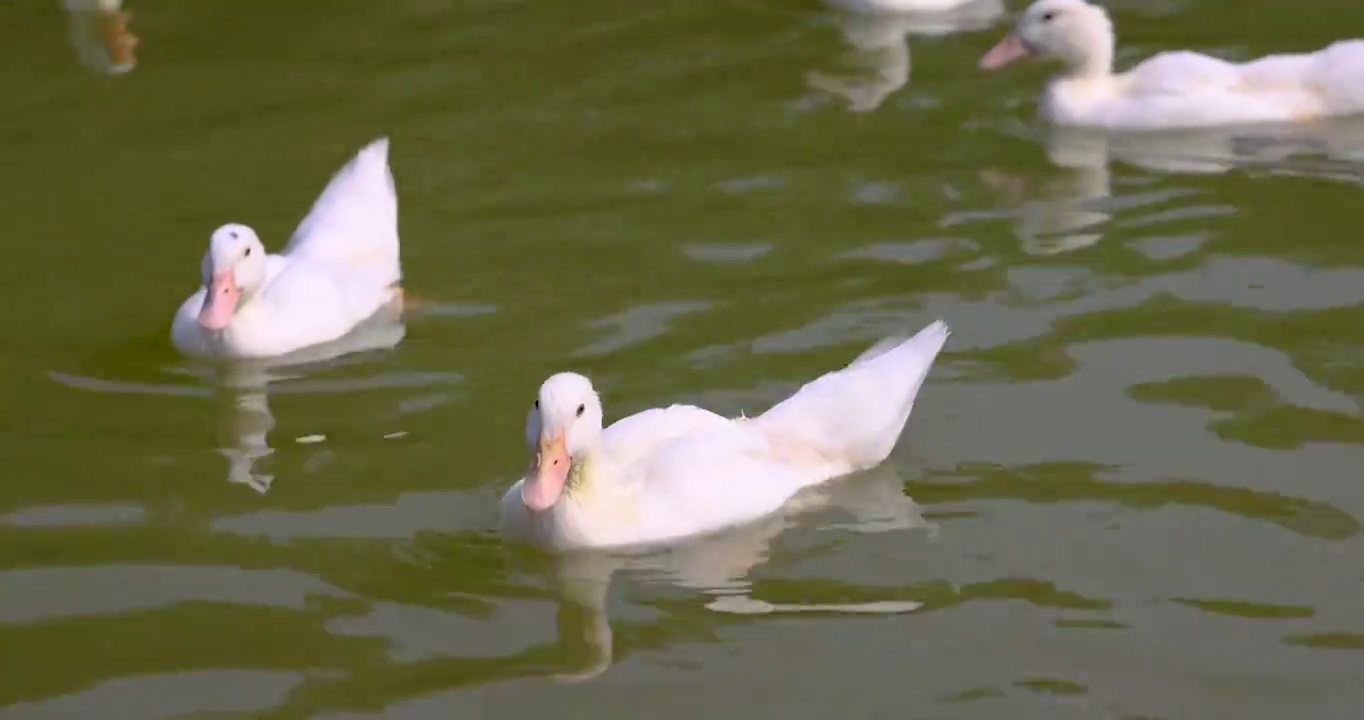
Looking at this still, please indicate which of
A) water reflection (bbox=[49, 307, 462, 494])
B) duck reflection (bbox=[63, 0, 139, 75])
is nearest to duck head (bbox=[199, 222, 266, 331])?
water reflection (bbox=[49, 307, 462, 494])

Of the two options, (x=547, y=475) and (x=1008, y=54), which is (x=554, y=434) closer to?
(x=547, y=475)

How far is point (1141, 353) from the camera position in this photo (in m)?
7.30

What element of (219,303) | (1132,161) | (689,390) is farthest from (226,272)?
(1132,161)

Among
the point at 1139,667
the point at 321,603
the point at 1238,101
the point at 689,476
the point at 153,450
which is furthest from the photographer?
the point at 1238,101

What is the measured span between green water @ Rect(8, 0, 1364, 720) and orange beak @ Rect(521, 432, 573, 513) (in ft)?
0.87

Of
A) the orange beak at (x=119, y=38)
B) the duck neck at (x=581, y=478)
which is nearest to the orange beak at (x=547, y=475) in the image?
the duck neck at (x=581, y=478)

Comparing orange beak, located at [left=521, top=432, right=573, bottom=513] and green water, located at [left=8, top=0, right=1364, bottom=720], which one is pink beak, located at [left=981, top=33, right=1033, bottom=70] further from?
orange beak, located at [left=521, top=432, right=573, bottom=513]

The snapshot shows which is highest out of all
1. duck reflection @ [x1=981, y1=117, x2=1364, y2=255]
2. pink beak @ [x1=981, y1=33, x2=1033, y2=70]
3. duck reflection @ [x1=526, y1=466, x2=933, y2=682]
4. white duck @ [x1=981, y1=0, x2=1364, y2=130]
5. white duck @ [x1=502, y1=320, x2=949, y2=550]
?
pink beak @ [x1=981, y1=33, x2=1033, y2=70]

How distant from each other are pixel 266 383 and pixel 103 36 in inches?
206

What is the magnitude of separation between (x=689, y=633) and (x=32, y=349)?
10.7ft

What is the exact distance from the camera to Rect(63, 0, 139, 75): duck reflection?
11.6 meters

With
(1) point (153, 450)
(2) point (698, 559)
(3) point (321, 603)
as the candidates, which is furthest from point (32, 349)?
(2) point (698, 559)

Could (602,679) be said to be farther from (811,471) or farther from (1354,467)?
(1354,467)

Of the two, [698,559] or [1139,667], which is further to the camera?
[698,559]
